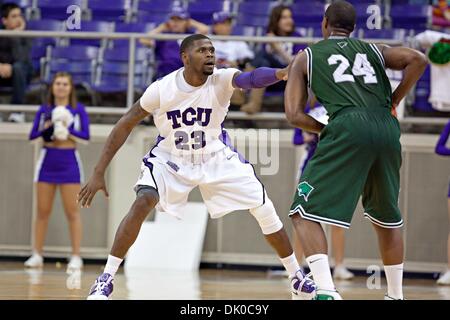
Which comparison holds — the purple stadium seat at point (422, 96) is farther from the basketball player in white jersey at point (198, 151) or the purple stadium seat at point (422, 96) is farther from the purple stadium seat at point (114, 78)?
the basketball player in white jersey at point (198, 151)

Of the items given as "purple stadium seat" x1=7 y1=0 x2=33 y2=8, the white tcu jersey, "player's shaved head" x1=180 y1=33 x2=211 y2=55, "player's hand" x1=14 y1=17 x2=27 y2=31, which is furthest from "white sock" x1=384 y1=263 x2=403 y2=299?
"purple stadium seat" x1=7 y1=0 x2=33 y2=8

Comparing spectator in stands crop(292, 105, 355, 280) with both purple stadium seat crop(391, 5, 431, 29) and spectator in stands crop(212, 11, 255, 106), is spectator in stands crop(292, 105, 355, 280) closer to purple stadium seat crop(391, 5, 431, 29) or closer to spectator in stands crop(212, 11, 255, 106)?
spectator in stands crop(212, 11, 255, 106)

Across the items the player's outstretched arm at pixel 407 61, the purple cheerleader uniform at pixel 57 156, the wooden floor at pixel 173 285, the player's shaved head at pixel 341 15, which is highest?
the player's shaved head at pixel 341 15

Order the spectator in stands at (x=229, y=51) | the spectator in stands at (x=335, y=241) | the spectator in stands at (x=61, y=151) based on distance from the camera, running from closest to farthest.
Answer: the spectator in stands at (x=335, y=241)
the spectator in stands at (x=61, y=151)
the spectator in stands at (x=229, y=51)

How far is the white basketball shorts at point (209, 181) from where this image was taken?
7.29m

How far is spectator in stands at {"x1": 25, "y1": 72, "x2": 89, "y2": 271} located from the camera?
436 inches

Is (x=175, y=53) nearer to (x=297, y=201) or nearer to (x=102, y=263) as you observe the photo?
(x=102, y=263)

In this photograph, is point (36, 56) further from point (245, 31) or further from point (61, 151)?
point (245, 31)

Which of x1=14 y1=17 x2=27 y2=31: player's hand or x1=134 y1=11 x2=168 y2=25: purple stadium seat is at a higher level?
x1=134 y1=11 x2=168 y2=25: purple stadium seat

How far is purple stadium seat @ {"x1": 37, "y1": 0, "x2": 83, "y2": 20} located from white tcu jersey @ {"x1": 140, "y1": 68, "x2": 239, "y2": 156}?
5.96 m

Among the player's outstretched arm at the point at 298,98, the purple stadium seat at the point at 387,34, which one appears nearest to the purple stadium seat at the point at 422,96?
the purple stadium seat at the point at 387,34

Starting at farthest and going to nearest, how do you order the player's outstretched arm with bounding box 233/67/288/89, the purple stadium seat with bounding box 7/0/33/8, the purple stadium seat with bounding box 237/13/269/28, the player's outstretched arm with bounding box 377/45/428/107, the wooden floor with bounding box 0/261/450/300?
the purple stadium seat with bounding box 7/0/33/8 → the purple stadium seat with bounding box 237/13/269/28 → the wooden floor with bounding box 0/261/450/300 → the player's outstretched arm with bounding box 233/67/288/89 → the player's outstretched arm with bounding box 377/45/428/107

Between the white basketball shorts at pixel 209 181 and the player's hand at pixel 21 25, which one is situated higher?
the player's hand at pixel 21 25

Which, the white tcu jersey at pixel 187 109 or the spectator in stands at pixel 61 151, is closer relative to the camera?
the white tcu jersey at pixel 187 109
